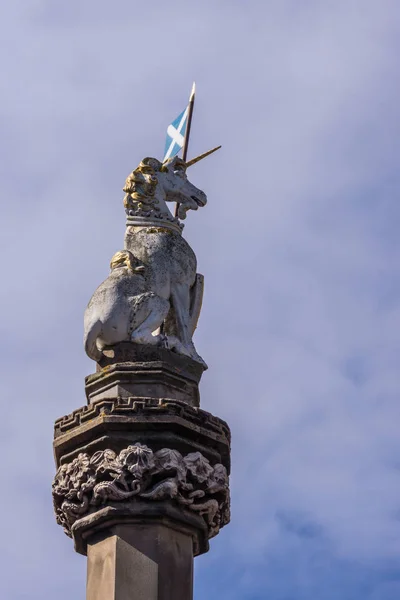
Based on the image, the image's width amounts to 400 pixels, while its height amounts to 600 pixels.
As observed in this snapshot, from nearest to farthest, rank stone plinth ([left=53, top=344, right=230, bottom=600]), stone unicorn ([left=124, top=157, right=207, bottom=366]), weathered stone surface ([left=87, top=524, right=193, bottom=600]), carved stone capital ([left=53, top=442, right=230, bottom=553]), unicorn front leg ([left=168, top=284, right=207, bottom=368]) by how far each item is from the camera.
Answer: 1. weathered stone surface ([left=87, top=524, right=193, bottom=600])
2. stone plinth ([left=53, top=344, right=230, bottom=600])
3. carved stone capital ([left=53, top=442, right=230, bottom=553])
4. unicorn front leg ([left=168, top=284, right=207, bottom=368])
5. stone unicorn ([left=124, top=157, right=207, bottom=366])

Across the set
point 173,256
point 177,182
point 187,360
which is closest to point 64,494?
point 187,360

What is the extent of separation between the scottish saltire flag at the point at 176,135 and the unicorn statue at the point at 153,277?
79cm

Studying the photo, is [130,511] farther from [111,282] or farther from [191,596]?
[111,282]

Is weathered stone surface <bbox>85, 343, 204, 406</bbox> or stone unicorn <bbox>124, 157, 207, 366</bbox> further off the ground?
stone unicorn <bbox>124, 157, 207, 366</bbox>

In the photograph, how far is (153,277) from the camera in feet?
57.7

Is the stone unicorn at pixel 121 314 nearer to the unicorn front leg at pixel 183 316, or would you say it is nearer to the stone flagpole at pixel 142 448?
the stone flagpole at pixel 142 448

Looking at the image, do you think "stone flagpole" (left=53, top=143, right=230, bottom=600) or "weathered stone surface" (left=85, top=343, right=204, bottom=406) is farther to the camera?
"weathered stone surface" (left=85, top=343, right=204, bottom=406)

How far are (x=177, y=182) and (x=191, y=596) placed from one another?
5050 millimetres

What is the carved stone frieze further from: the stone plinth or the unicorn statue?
the unicorn statue

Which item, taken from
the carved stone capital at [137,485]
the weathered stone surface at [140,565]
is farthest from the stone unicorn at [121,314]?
the weathered stone surface at [140,565]

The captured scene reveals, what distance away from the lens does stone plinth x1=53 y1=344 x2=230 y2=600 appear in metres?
15.5

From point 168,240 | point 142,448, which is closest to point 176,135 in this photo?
point 168,240

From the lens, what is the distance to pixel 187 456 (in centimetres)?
1608

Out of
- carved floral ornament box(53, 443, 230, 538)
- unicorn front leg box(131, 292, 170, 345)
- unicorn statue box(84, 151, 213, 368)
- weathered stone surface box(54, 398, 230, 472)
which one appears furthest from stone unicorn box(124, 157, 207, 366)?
carved floral ornament box(53, 443, 230, 538)
